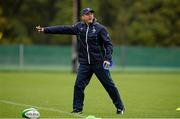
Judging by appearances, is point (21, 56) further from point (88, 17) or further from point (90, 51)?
point (88, 17)

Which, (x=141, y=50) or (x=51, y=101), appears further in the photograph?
(x=141, y=50)

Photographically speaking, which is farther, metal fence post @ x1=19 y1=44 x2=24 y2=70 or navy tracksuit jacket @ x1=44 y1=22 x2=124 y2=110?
metal fence post @ x1=19 y1=44 x2=24 y2=70

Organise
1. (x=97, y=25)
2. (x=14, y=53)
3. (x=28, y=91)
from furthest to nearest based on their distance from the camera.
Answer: (x=14, y=53) < (x=28, y=91) < (x=97, y=25)

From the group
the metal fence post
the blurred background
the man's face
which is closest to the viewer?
the man's face

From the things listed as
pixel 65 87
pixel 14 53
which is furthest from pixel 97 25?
pixel 14 53

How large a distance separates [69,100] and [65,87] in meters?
6.60

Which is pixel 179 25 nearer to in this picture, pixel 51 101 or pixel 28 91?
pixel 28 91

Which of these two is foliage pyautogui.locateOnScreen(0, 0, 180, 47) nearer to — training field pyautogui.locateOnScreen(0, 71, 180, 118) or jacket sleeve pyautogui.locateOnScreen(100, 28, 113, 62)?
training field pyautogui.locateOnScreen(0, 71, 180, 118)

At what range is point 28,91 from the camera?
79.0ft

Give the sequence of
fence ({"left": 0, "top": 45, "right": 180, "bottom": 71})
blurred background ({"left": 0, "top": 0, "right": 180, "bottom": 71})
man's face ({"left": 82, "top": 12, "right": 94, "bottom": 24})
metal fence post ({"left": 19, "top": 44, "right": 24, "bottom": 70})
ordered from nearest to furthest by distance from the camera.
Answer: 1. man's face ({"left": 82, "top": 12, "right": 94, "bottom": 24})
2. metal fence post ({"left": 19, "top": 44, "right": 24, "bottom": 70})
3. fence ({"left": 0, "top": 45, "right": 180, "bottom": 71})
4. blurred background ({"left": 0, "top": 0, "right": 180, "bottom": 71})

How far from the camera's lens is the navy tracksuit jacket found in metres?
15.4

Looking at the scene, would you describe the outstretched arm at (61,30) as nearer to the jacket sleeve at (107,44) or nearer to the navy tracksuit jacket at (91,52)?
the navy tracksuit jacket at (91,52)

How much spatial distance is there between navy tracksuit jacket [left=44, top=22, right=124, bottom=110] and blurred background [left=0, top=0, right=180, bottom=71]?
32.1m

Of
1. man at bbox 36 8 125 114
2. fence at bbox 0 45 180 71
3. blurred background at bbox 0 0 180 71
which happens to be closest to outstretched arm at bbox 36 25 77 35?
man at bbox 36 8 125 114
